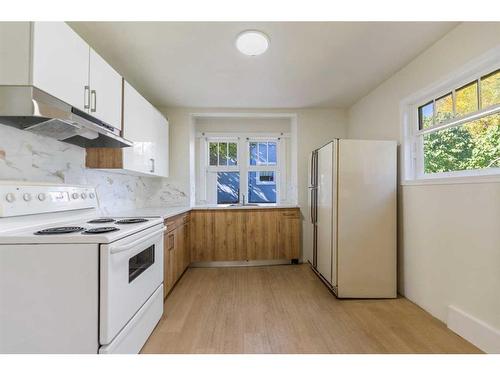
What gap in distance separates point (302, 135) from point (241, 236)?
5.76ft

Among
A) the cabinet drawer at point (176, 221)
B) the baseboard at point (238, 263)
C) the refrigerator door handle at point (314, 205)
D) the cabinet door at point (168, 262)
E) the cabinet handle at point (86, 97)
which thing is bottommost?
the baseboard at point (238, 263)

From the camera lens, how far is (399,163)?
8.21 ft

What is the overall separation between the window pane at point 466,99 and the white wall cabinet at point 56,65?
8.97ft

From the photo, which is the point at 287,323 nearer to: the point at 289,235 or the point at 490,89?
the point at 289,235

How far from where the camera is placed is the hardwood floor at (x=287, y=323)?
1.65m

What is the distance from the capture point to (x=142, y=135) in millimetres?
2449

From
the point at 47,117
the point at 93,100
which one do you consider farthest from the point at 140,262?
the point at 93,100

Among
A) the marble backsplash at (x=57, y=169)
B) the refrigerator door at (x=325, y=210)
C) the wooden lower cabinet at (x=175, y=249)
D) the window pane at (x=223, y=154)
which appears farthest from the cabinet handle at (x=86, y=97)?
the window pane at (x=223, y=154)

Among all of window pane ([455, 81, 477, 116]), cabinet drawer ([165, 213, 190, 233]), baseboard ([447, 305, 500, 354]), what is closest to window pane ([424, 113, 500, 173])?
window pane ([455, 81, 477, 116])

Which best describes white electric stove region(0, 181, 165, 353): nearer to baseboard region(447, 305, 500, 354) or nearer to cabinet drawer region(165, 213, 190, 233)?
cabinet drawer region(165, 213, 190, 233)

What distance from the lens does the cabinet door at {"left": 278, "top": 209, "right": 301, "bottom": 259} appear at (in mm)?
3375

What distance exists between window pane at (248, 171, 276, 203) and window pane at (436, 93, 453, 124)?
2.39 meters

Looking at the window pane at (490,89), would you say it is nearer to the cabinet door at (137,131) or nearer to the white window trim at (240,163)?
the white window trim at (240,163)

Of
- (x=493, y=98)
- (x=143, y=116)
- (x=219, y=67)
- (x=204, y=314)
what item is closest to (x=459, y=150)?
(x=493, y=98)
